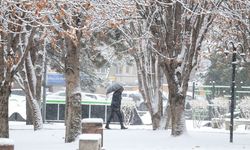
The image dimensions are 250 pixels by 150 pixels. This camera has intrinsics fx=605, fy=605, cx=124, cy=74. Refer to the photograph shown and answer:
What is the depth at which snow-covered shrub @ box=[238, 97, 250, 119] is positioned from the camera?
2442 centimetres

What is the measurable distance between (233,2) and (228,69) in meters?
23.3

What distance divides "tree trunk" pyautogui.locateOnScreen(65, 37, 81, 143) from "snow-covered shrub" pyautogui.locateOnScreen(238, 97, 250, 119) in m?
11.3

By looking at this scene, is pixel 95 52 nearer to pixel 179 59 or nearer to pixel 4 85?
pixel 179 59

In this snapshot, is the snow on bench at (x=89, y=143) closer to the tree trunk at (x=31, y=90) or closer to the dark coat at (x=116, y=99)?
the tree trunk at (x=31, y=90)

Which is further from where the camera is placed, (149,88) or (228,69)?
(228,69)

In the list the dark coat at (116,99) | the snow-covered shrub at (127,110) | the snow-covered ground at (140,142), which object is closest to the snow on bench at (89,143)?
the snow-covered ground at (140,142)

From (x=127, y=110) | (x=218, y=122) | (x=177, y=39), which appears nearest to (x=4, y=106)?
(x=177, y=39)

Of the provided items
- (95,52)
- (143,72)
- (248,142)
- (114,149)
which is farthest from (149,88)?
(114,149)

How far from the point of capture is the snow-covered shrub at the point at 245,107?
2442cm

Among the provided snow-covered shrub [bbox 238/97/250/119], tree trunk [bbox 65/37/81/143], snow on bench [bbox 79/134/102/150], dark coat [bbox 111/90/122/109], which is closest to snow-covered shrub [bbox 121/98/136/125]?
dark coat [bbox 111/90/122/109]

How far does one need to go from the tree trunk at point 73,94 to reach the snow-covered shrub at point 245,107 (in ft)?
37.1

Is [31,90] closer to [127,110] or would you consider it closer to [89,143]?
[127,110]

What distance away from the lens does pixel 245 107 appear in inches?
986

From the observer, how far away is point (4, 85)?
13.1 meters
